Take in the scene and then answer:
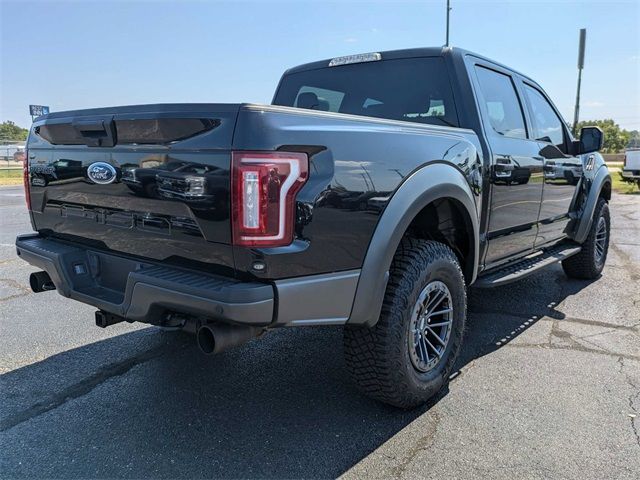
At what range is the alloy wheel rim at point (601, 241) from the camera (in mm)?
5693

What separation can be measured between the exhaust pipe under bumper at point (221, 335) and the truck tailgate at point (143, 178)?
24 centimetres

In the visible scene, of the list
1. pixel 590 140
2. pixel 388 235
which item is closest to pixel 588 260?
pixel 590 140

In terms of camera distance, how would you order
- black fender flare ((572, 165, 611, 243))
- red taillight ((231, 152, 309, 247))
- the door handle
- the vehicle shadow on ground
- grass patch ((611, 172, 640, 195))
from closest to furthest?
1. red taillight ((231, 152, 309, 247))
2. the vehicle shadow on ground
3. the door handle
4. black fender flare ((572, 165, 611, 243))
5. grass patch ((611, 172, 640, 195))

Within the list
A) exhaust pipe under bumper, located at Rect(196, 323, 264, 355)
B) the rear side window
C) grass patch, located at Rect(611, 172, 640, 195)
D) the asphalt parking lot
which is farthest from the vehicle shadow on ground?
grass patch, located at Rect(611, 172, 640, 195)

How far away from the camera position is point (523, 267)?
4102 millimetres

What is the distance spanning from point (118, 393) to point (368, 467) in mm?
1564

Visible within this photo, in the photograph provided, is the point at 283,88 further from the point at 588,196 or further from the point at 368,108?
the point at 588,196

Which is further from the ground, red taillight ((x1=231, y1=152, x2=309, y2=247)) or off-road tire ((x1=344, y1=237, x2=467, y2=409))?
red taillight ((x1=231, y1=152, x2=309, y2=247))

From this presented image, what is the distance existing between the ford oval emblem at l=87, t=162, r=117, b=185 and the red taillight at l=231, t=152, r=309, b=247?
2.65 feet

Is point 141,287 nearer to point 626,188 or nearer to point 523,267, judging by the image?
point 523,267

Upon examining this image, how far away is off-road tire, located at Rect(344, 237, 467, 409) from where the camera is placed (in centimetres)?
257

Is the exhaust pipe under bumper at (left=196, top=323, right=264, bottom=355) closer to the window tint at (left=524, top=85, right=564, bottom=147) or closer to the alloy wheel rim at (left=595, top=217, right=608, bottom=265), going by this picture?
the window tint at (left=524, top=85, right=564, bottom=147)

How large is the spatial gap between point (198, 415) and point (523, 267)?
2719 millimetres

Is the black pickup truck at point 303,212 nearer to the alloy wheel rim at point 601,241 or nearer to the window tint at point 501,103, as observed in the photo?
the window tint at point 501,103
